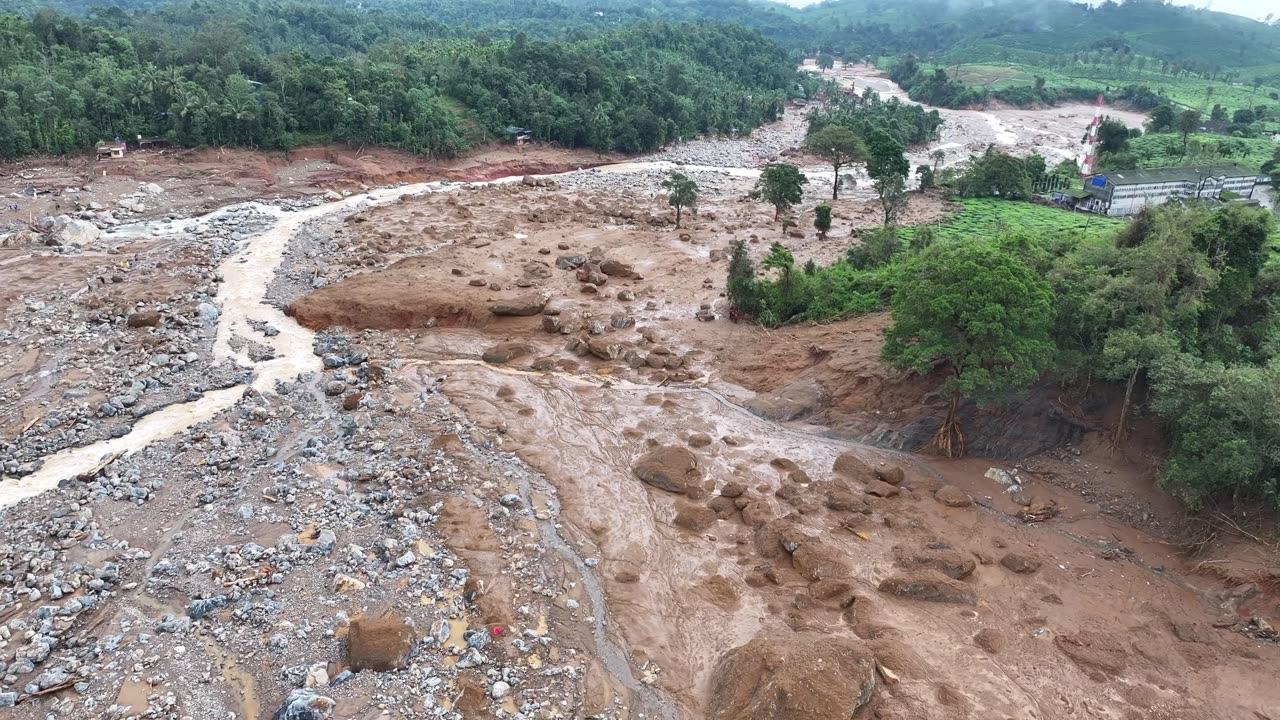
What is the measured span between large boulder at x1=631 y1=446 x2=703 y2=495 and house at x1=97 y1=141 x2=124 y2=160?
196 feet

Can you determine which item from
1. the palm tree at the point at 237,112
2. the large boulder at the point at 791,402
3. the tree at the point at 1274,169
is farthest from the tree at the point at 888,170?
the palm tree at the point at 237,112

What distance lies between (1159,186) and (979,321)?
5416 cm

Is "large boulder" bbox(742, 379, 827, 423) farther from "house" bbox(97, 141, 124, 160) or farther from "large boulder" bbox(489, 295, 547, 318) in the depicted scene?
"house" bbox(97, 141, 124, 160)

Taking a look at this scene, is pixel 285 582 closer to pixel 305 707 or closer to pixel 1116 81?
pixel 305 707

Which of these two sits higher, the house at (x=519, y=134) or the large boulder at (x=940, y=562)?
the house at (x=519, y=134)

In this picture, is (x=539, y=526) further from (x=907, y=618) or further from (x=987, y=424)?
(x=987, y=424)

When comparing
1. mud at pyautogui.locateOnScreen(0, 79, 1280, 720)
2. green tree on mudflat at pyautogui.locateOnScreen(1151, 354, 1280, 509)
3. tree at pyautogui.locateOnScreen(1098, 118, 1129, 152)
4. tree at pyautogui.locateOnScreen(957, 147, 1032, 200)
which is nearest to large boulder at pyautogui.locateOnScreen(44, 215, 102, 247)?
mud at pyautogui.locateOnScreen(0, 79, 1280, 720)

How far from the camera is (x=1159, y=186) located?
64.1 m

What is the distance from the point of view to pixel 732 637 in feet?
65.6

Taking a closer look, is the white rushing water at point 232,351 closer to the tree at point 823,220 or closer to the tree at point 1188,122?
the tree at point 823,220

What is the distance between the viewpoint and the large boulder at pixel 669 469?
26.4 meters

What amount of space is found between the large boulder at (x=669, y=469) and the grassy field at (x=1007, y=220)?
32252 mm

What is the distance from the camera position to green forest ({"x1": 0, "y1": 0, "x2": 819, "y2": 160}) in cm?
6375

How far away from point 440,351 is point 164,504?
47.8ft
